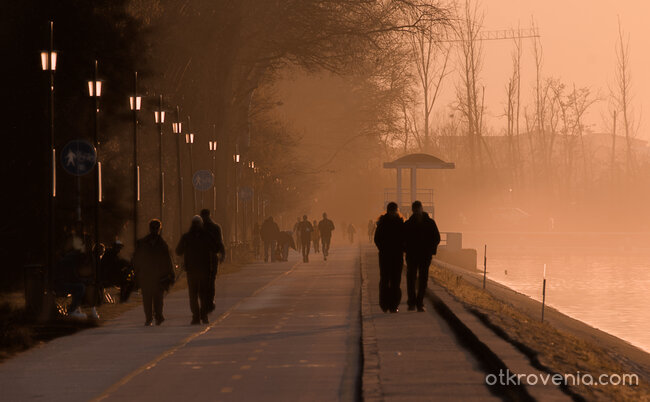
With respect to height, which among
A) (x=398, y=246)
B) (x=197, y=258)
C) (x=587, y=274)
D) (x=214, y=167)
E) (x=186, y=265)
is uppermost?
(x=214, y=167)

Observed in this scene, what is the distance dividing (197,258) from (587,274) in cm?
4614

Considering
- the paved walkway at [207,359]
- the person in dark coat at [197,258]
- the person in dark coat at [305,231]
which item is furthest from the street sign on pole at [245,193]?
the person in dark coat at [197,258]

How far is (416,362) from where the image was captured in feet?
49.2

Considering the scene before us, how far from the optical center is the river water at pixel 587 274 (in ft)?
136

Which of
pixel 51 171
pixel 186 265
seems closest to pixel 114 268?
pixel 51 171

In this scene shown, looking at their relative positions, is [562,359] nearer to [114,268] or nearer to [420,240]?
[420,240]

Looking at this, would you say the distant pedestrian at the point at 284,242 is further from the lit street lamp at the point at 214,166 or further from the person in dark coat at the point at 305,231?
the lit street lamp at the point at 214,166

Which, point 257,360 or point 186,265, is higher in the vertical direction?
point 186,265

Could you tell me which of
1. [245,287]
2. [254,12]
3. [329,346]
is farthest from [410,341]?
[254,12]

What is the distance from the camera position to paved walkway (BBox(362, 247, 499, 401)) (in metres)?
12.4

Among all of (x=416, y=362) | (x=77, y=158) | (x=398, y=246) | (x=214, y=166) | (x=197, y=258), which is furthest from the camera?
(x=214, y=166)

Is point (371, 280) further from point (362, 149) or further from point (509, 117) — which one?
point (509, 117)

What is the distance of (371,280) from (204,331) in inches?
579

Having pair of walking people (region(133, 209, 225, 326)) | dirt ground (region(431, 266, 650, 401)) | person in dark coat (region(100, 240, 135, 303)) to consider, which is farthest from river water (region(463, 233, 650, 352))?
pair of walking people (region(133, 209, 225, 326))
